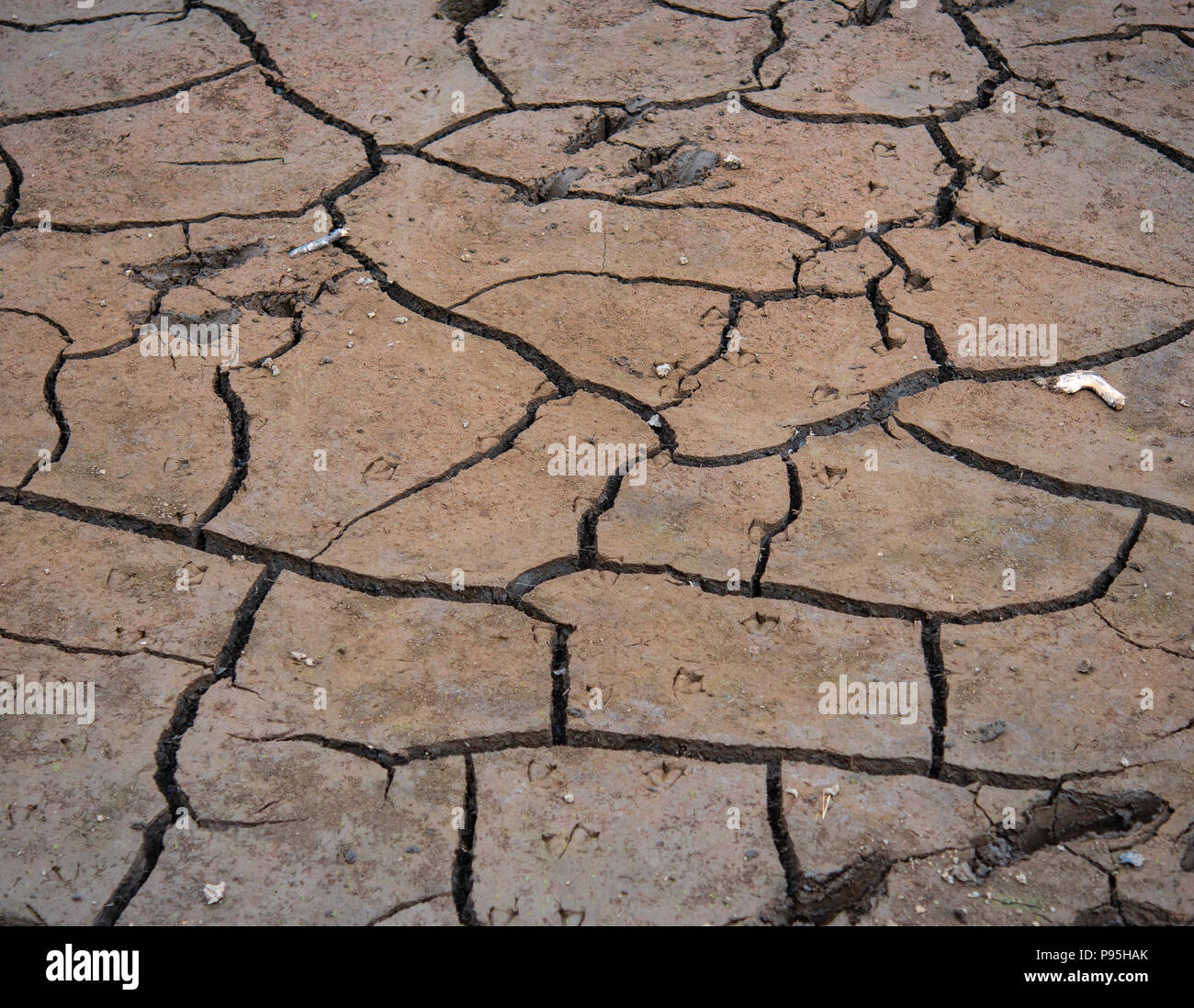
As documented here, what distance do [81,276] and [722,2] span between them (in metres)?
2.67

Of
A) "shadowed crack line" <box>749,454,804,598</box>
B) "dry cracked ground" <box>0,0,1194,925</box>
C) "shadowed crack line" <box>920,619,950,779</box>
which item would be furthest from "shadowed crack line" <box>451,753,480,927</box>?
"shadowed crack line" <box>920,619,950,779</box>

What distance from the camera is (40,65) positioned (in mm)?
4004

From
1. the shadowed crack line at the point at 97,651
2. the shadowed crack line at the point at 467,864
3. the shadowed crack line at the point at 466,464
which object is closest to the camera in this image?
the shadowed crack line at the point at 467,864

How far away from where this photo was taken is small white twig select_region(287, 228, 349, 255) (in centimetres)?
324

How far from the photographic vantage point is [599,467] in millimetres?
2631

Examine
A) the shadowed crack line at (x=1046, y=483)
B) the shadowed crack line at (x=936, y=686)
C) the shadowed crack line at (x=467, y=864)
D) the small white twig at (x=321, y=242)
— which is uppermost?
the small white twig at (x=321, y=242)

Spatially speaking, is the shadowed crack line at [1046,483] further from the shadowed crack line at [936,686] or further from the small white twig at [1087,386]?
the shadowed crack line at [936,686]

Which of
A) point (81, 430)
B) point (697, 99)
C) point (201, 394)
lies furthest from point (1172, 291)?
point (81, 430)

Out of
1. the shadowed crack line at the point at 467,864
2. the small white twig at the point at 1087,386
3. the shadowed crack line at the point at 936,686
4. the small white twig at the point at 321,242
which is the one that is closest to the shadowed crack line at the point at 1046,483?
the small white twig at the point at 1087,386

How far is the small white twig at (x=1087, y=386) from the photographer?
279 cm

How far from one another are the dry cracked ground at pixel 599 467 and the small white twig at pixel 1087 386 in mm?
52

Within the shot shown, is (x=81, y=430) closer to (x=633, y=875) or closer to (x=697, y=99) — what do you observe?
(x=633, y=875)

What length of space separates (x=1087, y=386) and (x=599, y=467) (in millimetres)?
1342

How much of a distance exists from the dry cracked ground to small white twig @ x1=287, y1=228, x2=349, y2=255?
0.02 metres
